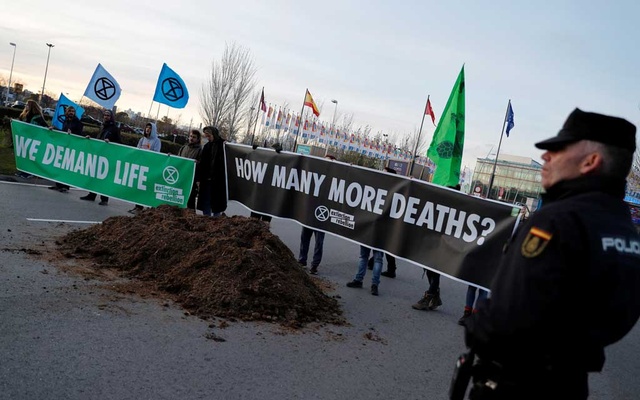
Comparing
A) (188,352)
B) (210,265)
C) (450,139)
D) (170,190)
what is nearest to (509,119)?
(450,139)

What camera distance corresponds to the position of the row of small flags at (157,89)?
516 inches

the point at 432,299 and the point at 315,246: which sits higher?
the point at 315,246

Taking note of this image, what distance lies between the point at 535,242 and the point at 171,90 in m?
12.6

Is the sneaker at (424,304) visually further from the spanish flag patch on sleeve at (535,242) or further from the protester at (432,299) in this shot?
the spanish flag patch on sleeve at (535,242)

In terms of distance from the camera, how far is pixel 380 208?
7.98 m

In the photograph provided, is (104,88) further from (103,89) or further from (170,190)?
(170,190)

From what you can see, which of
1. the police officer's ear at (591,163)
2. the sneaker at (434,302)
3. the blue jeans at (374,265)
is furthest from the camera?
the blue jeans at (374,265)

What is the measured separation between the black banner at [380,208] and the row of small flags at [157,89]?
4.25 meters

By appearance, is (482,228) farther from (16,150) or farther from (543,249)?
(16,150)

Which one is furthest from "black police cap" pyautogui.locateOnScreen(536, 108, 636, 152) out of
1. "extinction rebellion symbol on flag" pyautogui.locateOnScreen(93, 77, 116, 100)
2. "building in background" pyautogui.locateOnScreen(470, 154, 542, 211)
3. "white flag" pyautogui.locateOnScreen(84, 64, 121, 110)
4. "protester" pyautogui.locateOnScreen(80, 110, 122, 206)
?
"building in background" pyautogui.locateOnScreen(470, 154, 542, 211)

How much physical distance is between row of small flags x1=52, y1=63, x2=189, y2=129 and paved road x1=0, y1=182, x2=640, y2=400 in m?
6.34

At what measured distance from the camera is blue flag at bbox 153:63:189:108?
1308 centimetres

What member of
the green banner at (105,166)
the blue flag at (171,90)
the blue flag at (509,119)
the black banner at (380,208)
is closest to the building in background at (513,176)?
the blue flag at (509,119)

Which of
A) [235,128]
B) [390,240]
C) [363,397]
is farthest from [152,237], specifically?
[235,128]
